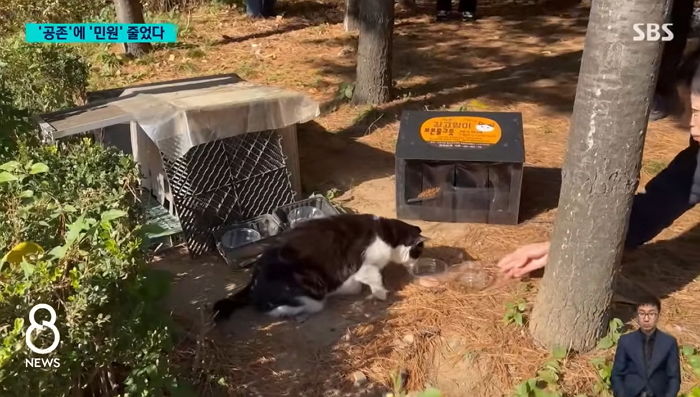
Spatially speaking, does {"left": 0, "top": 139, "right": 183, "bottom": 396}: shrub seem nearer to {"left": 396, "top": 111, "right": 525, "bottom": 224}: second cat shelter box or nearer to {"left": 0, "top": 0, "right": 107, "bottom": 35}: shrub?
{"left": 396, "top": 111, "right": 525, "bottom": 224}: second cat shelter box

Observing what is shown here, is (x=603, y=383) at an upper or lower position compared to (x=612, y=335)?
lower

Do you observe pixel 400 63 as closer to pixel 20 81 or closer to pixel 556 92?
pixel 556 92

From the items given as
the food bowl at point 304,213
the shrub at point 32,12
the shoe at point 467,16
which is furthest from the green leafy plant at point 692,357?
the shrub at point 32,12

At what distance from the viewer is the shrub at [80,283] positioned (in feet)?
7.00

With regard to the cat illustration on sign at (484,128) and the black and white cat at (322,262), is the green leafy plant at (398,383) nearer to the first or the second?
the black and white cat at (322,262)

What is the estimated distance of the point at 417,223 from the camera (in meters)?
4.92

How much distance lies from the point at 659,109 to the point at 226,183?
4496 mm

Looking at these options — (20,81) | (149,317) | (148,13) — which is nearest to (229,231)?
(149,317)

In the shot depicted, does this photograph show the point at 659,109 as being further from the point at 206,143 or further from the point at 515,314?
the point at 206,143

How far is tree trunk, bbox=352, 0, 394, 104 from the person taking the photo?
6.77 metres

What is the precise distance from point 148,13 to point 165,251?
7548 mm

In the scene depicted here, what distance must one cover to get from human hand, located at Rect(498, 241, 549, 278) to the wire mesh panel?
179 cm

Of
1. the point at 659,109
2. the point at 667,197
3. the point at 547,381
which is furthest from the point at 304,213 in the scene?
the point at 659,109

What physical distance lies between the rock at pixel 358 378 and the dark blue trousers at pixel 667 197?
163cm
